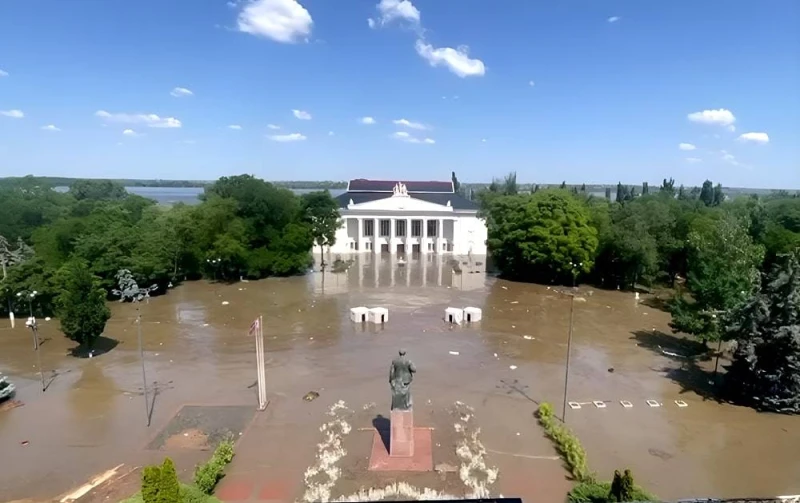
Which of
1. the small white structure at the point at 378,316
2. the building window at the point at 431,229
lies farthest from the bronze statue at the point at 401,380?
the building window at the point at 431,229

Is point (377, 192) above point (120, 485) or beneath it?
above

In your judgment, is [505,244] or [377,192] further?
[377,192]

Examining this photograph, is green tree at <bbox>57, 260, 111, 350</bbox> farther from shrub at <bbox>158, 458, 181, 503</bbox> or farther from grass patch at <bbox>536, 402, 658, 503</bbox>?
grass patch at <bbox>536, 402, 658, 503</bbox>

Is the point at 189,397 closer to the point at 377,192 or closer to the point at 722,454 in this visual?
the point at 722,454

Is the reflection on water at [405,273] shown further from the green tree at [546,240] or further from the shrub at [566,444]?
the shrub at [566,444]

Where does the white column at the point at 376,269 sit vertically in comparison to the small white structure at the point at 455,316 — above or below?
below

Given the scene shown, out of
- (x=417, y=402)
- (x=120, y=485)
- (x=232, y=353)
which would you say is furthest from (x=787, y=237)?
(x=120, y=485)
